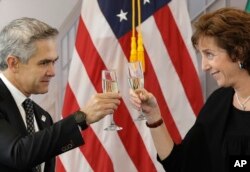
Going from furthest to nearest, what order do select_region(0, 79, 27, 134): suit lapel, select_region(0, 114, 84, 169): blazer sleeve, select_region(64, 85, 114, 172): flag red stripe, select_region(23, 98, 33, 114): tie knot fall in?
select_region(64, 85, 114, 172): flag red stripe
select_region(23, 98, 33, 114): tie knot
select_region(0, 79, 27, 134): suit lapel
select_region(0, 114, 84, 169): blazer sleeve

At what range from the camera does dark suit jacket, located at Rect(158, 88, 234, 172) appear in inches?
57.3

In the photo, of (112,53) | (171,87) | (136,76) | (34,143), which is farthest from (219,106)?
(112,53)

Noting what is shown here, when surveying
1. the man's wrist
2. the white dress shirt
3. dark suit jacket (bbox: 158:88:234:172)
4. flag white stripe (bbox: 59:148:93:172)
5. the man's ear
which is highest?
the man's ear

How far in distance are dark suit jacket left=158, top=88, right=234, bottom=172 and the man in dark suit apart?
30 cm

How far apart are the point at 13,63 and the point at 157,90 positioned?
0.96m

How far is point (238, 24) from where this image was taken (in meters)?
1.39

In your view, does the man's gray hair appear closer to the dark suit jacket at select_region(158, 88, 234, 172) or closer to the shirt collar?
the shirt collar

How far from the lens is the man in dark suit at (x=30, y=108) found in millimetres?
1306

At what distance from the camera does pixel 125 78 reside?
2.26m

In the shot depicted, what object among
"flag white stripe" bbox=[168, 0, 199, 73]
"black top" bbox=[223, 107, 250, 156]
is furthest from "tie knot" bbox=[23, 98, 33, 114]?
"flag white stripe" bbox=[168, 0, 199, 73]

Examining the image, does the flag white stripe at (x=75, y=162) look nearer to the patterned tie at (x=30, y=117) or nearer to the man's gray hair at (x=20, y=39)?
the patterned tie at (x=30, y=117)

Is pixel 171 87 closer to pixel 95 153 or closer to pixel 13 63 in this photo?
pixel 95 153

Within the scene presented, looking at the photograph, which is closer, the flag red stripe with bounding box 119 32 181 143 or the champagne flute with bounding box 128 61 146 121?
the champagne flute with bounding box 128 61 146 121

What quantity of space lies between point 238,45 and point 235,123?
264 mm
